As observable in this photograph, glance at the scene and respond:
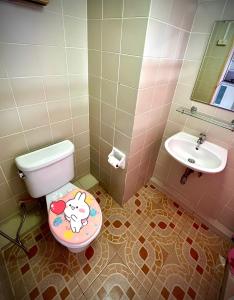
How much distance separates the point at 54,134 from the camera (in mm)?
1371

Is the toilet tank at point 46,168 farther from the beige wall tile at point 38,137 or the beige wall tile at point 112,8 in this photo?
the beige wall tile at point 112,8

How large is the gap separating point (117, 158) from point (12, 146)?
2.74 feet

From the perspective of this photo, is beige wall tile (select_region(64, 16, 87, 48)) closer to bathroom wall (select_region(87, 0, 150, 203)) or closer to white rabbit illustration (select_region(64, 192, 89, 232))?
bathroom wall (select_region(87, 0, 150, 203))

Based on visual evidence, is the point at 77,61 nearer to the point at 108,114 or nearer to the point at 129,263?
the point at 108,114

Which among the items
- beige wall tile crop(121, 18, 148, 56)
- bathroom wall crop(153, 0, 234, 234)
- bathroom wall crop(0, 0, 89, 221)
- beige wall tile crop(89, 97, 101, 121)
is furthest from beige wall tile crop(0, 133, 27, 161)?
bathroom wall crop(153, 0, 234, 234)

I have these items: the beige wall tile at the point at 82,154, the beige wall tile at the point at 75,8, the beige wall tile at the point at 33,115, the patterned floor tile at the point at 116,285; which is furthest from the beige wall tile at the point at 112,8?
the patterned floor tile at the point at 116,285

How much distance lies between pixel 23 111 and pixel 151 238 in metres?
1.55

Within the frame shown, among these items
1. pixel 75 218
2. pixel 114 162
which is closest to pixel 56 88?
pixel 114 162

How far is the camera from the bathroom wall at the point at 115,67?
909mm

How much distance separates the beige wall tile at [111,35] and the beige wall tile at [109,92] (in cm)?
22

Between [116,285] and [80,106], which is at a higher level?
[80,106]

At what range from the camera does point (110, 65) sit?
1.12 metres

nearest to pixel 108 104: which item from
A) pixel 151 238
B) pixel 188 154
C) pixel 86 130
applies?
pixel 86 130

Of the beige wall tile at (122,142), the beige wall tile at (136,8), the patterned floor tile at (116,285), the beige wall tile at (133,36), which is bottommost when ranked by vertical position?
the patterned floor tile at (116,285)
